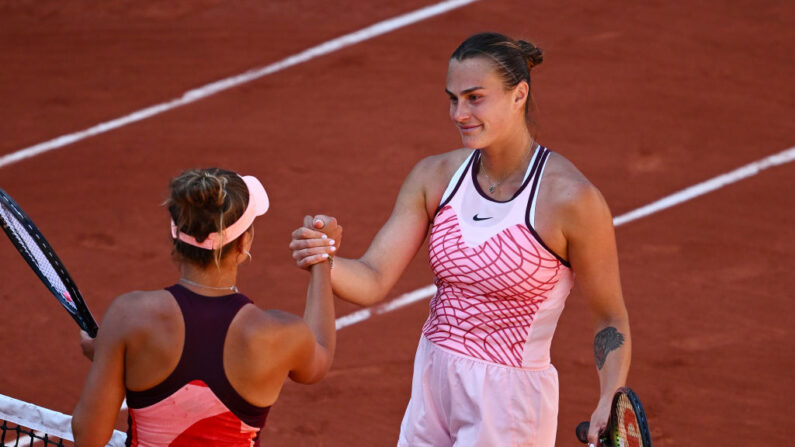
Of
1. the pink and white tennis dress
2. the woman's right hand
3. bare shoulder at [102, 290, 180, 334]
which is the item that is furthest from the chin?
bare shoulder at [102, 290, 180, 334]

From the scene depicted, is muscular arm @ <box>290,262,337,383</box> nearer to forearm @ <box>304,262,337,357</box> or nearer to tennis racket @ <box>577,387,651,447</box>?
forearm @ <box>304,262,337,357</box>

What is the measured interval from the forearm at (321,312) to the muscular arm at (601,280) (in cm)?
86

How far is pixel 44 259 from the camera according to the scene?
4.19 metres

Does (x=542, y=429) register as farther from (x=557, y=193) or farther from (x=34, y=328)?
(x=34, y=328)

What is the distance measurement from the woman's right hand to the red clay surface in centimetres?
270

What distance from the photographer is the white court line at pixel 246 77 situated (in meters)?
9.41

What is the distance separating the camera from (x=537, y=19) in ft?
35.3

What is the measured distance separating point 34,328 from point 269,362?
180 inches

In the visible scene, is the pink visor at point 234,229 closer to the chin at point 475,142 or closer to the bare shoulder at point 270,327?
the bare shoulder at point 270,327

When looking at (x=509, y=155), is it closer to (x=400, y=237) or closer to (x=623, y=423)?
(x=400, y=237)

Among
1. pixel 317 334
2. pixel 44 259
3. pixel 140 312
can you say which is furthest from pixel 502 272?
pixel 44 259

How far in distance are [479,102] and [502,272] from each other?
2.03ft

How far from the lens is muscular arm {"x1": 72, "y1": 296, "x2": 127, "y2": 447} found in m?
3.20

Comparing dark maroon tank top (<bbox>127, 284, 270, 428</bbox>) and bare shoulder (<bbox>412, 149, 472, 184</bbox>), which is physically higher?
bare shoulder (<bbox>412, 149, 472, 184</bbox>)
